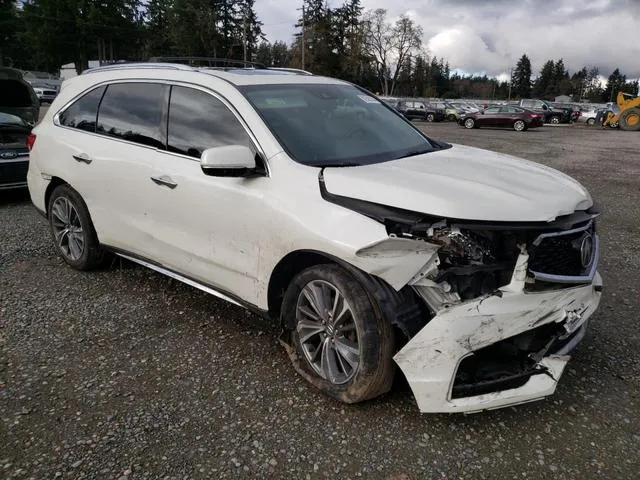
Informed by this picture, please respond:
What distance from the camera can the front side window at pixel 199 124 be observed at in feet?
11.0

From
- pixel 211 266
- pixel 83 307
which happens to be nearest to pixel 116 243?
pixel 83 307

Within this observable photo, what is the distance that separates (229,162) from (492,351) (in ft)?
5.71

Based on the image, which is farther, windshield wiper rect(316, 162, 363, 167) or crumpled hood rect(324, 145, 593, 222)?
windshield wiper rect(316, 162, 363, 167)

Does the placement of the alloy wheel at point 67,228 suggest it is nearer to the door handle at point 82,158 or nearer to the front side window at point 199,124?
the door handle at point 82,158

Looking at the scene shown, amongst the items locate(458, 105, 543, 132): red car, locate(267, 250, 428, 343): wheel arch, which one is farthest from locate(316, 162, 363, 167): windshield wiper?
locate(458, 105, 543, 132): red car

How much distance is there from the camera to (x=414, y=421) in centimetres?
277

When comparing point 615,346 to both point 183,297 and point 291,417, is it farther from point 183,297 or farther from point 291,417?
point 183,297

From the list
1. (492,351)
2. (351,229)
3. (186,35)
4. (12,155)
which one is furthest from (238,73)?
(186,35)

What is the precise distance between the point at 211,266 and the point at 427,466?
181cm

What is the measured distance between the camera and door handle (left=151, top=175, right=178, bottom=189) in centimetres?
357

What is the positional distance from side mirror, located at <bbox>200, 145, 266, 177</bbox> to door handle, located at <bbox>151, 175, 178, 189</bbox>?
2.06ft

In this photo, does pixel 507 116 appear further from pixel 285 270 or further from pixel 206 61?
pixel 285 270

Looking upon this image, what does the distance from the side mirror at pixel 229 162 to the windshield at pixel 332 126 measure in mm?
244

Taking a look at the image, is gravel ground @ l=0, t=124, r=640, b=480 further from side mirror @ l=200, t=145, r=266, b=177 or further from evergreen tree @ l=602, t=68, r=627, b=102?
evergreen tree @ l=602, t=68, r=627, b=102
